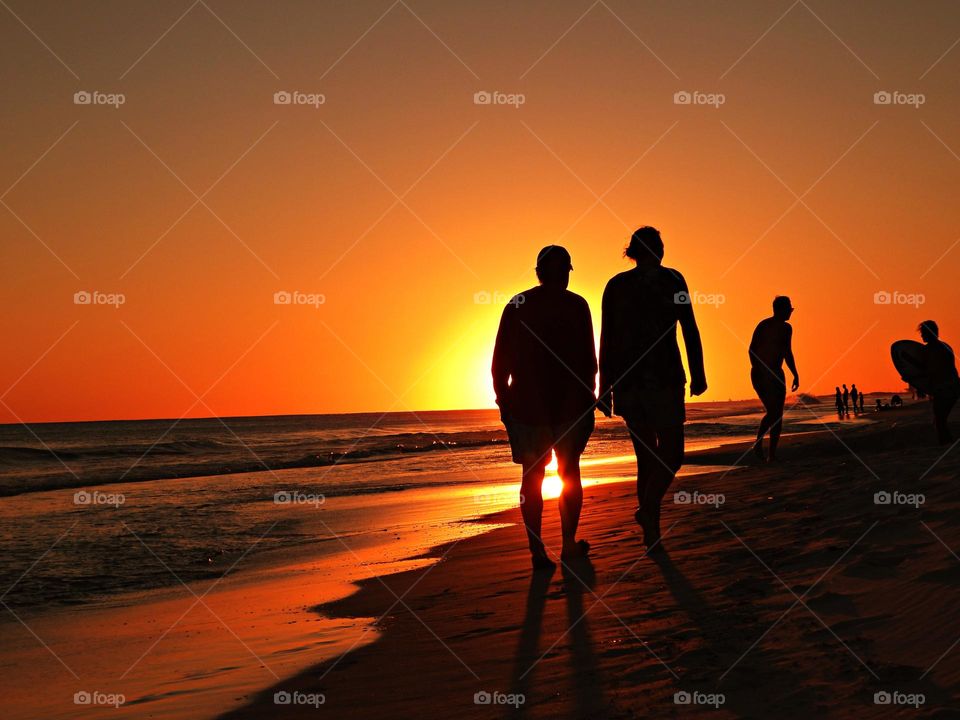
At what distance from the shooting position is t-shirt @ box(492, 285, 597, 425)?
560cm

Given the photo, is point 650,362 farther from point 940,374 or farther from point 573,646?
point 940,374

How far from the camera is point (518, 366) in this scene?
18.6 ft

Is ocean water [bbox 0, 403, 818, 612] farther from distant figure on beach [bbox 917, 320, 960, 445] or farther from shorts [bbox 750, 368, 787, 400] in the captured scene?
distant figure on beach [bbox 917, 320, 960, 445]

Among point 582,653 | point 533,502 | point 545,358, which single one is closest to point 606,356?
point 545,358

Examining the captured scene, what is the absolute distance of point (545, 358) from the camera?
5.63 metres

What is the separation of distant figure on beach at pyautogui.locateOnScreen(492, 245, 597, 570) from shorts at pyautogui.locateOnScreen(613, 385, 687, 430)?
247 mm

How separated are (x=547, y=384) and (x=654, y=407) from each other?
2.23 feet

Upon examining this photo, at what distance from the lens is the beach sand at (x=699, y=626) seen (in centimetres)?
292

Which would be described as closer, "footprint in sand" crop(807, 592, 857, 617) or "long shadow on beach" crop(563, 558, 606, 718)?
"long shadow on beach" crop(563, 558, 606, 718)

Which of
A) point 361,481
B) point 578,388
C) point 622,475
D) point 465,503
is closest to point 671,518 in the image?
point 578,388

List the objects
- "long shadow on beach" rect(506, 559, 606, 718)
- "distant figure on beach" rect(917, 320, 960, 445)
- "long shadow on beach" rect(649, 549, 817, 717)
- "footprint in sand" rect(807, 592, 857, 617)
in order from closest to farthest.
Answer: "long shadow on beach" rect(649, 549, 817, 717)
"long shadow on beach" rect(506, 559, 606, 718)
"footprint in sand" rect(807, 592, 857, 617)
"distant figure on beach" rect(917, 320, 960, 445)

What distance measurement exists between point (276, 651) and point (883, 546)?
3188 mm

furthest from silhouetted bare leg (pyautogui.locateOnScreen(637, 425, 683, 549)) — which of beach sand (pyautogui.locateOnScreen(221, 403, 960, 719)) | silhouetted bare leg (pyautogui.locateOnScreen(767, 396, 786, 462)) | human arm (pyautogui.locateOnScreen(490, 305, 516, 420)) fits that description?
silhouetted bare leg (pyautogui.locateOnScreen(767, 396, 786, 462))

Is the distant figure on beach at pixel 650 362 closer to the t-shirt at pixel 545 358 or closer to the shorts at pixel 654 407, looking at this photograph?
the shorts at pixel 654 407
